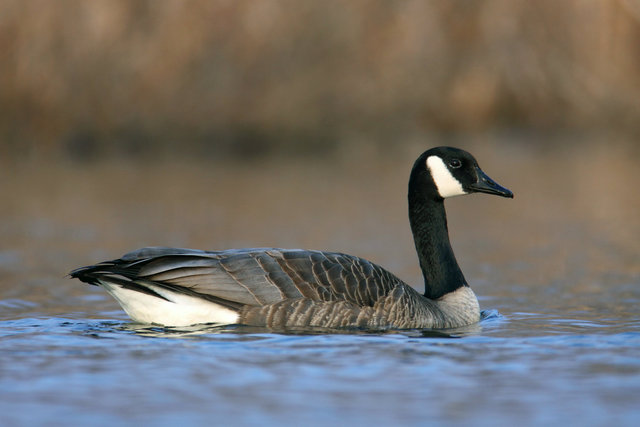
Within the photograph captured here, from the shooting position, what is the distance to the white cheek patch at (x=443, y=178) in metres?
9.93

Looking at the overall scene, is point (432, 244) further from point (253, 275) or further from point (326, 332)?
point (253, 275)

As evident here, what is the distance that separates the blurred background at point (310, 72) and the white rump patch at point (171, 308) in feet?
71.2

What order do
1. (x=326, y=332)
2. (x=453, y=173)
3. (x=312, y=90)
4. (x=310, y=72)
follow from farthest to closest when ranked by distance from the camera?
(x=310, y=72) < (x=312, y=90) < (x=453, y=173) < (x=326, y=332)

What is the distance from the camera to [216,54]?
33.7 m

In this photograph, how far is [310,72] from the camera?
33875 mm

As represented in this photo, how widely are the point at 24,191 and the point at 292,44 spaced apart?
52.4 feet

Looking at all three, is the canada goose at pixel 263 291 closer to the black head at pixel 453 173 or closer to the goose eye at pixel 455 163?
the black head at pixel 453 173

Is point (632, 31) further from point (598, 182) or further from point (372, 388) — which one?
point (372, 388)

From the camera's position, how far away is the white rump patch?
8.41 m

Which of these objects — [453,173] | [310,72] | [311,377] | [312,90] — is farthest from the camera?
[310,72]

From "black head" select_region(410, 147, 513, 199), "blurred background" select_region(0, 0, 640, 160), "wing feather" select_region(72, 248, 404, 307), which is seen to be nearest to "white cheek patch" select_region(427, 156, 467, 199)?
"black head" select_region(410, 147, 513, 199)

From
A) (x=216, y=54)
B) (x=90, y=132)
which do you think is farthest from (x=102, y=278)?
(x=216, y=54)

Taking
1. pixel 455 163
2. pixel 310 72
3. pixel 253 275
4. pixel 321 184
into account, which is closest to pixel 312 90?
pixel 310 72

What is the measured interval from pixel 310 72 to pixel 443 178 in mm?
24357
